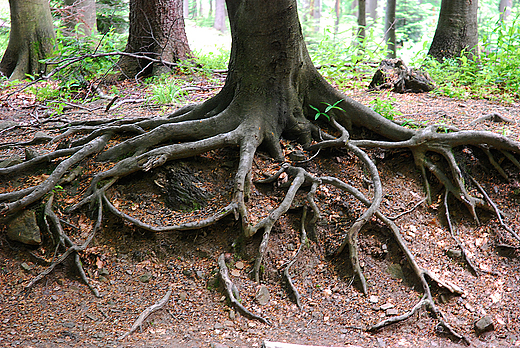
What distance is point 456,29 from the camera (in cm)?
773

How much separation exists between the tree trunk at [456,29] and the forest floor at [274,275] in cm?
456

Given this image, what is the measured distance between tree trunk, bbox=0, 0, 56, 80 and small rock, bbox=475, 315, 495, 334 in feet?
34.4

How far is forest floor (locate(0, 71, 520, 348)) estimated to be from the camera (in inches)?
123

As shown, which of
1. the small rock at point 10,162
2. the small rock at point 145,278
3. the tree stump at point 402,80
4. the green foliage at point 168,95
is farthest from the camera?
the tree stump at point 402,80

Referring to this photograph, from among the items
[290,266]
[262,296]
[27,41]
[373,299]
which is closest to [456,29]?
[373,299]

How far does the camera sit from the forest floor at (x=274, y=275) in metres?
3.13

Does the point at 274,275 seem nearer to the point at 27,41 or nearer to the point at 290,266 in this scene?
the point at 290,266

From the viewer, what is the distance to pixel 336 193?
13.6 feet

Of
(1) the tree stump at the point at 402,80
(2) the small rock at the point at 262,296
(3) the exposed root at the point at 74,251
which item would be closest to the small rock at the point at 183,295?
(2) the small rock at the point at 262,296

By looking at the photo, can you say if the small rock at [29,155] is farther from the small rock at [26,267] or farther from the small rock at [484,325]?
the small rock at [484,325]

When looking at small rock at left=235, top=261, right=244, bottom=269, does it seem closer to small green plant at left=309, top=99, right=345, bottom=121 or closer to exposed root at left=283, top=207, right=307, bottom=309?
exposed root at left=283, top=207, right=307, bottom=309

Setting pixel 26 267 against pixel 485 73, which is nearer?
pixel 26 267

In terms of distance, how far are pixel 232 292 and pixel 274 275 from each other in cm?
46

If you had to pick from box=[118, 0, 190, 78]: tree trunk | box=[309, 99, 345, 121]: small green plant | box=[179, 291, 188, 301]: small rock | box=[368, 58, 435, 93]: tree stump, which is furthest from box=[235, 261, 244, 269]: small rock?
box=[118, 0, 190, 78]: tree trunk
